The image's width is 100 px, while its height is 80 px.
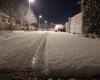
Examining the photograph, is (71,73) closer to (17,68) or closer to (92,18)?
(17,68)

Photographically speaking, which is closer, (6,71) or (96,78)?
(96,78)

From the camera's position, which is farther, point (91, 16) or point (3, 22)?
point (3, 22)

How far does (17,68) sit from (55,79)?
1.65 meters

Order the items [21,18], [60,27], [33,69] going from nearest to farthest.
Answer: [33,69]
[60,27]
[21,18]

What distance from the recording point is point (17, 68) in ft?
20.9

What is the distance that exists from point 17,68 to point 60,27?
190 feet

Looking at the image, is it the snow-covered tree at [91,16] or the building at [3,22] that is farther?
the building at [3,22]

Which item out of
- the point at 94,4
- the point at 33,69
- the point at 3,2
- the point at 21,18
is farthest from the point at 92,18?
the point at 21,18

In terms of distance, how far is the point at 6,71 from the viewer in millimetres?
5922

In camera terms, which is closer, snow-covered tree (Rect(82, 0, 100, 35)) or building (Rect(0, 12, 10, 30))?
snow-covered tree (Rect(82, 0, 100, 35))

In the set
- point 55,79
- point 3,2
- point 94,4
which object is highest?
point 3,2

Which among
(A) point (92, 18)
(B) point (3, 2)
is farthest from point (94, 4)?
(B) point (3, 2)

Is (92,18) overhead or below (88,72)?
overhead

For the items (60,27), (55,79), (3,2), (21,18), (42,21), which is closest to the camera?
(55,79)
